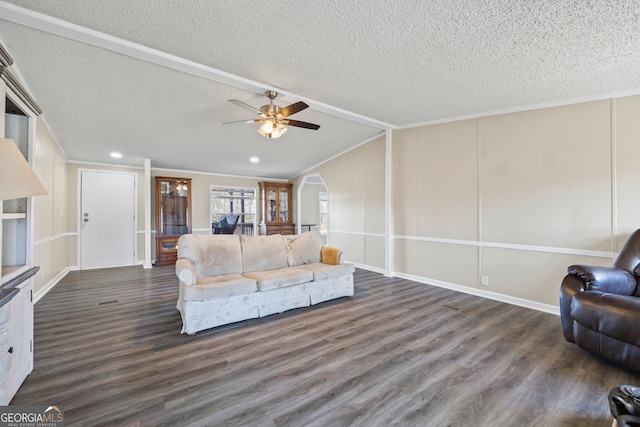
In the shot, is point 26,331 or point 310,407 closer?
point 310,407

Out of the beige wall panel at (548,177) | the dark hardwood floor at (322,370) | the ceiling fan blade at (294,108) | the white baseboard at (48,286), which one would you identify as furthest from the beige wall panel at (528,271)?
the white baseboard at (48,286)

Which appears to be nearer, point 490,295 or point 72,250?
point 490,295

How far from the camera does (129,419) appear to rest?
1.60 metres

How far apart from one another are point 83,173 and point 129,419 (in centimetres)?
604

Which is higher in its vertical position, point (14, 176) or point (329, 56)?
point (329, 56)

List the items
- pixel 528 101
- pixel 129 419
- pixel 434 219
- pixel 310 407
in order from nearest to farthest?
pixel 129 419 → pixel 310 407 → pixel 528 101 → pixel 434 219

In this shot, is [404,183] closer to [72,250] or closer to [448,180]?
[448,180]

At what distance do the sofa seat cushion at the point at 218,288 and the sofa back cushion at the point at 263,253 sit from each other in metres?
0.38

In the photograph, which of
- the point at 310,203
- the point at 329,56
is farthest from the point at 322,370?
the point at 310,203

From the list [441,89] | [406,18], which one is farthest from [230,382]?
[441,89]

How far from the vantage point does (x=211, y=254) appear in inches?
132

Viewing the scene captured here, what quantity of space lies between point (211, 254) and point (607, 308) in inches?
151

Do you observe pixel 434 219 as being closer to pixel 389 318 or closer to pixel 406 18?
pixel 389 318

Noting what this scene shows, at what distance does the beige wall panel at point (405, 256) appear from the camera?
15.8ft
